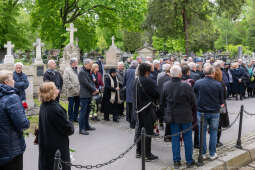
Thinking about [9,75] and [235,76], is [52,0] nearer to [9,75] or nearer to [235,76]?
[235,76]

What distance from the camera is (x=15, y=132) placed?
3.60 m

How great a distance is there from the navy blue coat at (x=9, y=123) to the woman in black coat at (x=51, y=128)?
393 mm

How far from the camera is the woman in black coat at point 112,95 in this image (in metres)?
8.98

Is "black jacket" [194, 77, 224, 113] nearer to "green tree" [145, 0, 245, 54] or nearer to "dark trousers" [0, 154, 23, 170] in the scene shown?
"dark trousers" [0, 154, 23, 170]

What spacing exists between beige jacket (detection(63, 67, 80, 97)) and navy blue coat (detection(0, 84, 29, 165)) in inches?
185

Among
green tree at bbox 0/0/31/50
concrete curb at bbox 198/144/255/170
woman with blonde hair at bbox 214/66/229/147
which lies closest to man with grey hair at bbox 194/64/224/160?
woman with blonde hair at bbox 214/66/229/147

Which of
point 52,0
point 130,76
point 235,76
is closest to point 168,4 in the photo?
point 235,76

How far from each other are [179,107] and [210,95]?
79 cm

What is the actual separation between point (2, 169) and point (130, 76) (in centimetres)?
520

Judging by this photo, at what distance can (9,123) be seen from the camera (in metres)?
3.55

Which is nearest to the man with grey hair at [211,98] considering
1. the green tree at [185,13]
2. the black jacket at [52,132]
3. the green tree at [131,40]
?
the black jacket at [52,132]

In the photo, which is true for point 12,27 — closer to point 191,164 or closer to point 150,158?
point 150,158

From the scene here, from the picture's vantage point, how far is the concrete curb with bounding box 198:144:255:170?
546 centimetres

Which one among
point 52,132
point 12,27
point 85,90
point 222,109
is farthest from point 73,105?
point 12,27
